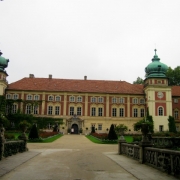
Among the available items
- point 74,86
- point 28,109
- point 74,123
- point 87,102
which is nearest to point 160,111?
point 87,102

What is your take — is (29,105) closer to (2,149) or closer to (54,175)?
(2,149)

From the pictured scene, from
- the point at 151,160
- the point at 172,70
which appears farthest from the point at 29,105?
the point at 151,160

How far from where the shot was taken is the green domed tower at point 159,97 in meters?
45.7

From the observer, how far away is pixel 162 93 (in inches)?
1829

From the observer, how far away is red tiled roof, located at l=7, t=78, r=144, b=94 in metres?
49.5

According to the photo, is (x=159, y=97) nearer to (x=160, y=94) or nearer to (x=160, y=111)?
(x=160, y=94)

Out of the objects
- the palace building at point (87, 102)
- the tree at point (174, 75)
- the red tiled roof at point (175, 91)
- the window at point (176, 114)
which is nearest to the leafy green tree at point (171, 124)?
the palace building at point (87, 102)

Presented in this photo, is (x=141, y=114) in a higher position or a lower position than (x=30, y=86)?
lower

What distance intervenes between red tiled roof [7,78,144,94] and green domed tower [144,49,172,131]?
3782mm

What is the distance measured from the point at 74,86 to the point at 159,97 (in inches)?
645

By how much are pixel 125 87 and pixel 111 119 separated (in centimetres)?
721

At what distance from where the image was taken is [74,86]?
167ft

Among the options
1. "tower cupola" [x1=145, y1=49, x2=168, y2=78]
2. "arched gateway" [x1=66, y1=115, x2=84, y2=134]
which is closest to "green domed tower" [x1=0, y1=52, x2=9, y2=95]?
"arched gateway" [x1=66, y1=115, x2=84, y2=134]

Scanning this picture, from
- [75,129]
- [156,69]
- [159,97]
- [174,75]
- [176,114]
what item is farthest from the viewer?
[174,75]
